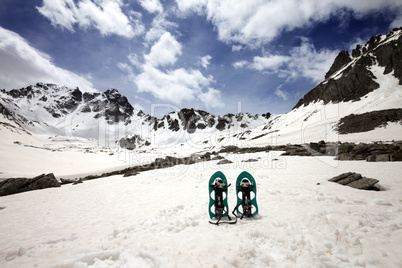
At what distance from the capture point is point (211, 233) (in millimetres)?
5617

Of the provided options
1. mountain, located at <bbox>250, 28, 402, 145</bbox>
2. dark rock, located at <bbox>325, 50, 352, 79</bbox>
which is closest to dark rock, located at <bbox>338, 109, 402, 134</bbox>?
mountain, located at <bbox>250, 28, 402, 145</bbox>

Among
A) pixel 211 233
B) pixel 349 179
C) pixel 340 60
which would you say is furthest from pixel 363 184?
pixel 340 60

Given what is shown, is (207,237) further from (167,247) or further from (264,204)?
(264,204)

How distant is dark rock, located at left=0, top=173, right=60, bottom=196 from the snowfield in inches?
240

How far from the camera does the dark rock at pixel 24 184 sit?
13.9 meters

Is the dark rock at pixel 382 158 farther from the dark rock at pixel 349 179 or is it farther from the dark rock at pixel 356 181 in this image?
the dark rock at pixel 349 179

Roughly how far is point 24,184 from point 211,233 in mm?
18420

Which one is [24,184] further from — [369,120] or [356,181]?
[369,120]

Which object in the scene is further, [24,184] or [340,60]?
[340,60]

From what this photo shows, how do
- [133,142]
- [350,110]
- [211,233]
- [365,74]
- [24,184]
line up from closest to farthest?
[211,233]
[24,184]
[350,110]
[365,74]
[133,142]

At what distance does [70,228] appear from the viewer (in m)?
6.82

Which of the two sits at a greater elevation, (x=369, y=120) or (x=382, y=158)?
(x=369, y=120)

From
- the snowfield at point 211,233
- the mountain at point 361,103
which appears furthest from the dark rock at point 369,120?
the snowfield at point 211,233

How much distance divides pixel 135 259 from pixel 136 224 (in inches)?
94.0
